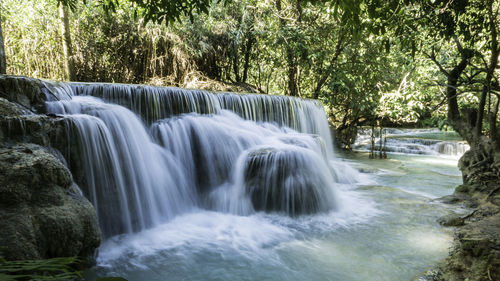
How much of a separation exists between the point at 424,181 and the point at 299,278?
6450 millimetres

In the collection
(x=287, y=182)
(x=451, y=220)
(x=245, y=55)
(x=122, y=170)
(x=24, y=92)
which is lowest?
(x=451, y=220)

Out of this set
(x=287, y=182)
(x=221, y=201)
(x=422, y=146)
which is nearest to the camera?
(x=287, y=182)

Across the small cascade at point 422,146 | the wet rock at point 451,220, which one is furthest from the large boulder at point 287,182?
the small cascade at point 422,146

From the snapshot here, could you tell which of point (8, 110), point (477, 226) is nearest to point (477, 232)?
point (477, 226)

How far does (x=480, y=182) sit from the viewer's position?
5.52 metres

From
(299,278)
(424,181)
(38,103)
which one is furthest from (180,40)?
(299,278)

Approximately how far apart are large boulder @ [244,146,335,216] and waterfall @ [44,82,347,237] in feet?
0.06

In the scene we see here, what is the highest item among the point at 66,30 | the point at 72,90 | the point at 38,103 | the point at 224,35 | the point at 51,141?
the point at 224,35

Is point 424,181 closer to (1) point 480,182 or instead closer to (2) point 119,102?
(1) point 480,182

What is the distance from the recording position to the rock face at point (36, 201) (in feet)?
7.66

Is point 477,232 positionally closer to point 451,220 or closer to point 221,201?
point 451,220

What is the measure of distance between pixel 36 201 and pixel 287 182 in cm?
372

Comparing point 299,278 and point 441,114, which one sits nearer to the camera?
point 299,278

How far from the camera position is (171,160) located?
5727 millimetres
